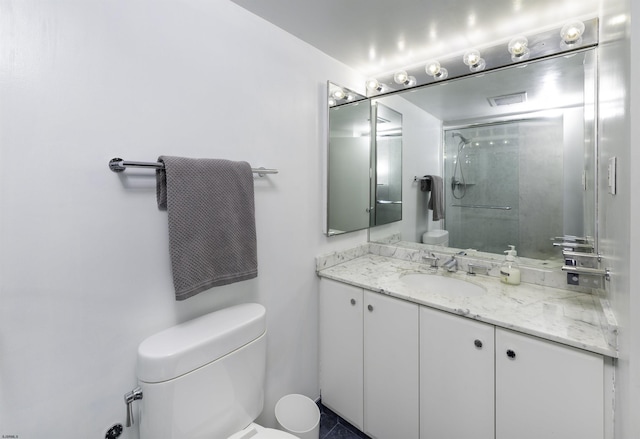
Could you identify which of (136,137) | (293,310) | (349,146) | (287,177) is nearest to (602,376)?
(293,310)

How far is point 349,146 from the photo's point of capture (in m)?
1.87

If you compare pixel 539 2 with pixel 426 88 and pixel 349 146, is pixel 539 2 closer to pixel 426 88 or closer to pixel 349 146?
pixel 426 88

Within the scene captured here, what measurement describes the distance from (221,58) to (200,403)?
4.53 feet

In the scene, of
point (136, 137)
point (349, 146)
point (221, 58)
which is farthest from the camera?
point (349, 146)

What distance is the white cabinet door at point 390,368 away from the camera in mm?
1288

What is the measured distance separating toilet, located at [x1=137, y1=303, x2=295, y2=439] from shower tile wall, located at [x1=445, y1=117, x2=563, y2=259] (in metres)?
1.35

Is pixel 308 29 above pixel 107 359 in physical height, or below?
above

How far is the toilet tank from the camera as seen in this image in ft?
2.90

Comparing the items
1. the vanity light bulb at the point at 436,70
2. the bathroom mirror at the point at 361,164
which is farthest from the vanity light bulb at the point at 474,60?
the bathroom mirror at the point at 361,164

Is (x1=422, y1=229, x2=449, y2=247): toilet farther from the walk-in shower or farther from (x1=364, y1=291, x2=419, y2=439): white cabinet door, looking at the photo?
(x1=364, y1=291, x2=419, y2=439): white cabinet door

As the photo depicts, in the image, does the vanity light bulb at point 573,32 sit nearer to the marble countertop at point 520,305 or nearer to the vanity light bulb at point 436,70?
the vanity light bulb at point 436,70

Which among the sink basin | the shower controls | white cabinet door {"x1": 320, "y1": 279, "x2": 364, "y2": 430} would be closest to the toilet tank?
the shower controls

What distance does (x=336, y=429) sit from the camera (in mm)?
1568

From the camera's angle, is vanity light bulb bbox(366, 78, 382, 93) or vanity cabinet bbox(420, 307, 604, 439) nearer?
vanity cabinet bbox(420, 307, 604, 439)
